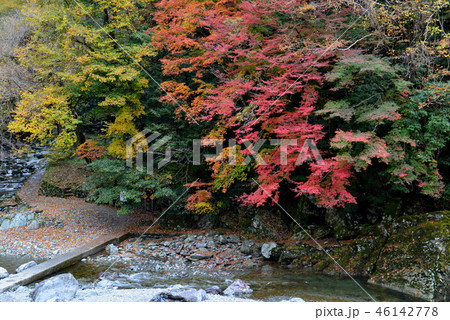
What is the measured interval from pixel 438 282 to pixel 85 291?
6559 millimetres

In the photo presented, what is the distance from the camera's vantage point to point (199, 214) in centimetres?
1110

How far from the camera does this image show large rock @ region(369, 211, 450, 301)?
5.50 meters

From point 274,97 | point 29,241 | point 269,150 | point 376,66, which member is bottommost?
point 29,241

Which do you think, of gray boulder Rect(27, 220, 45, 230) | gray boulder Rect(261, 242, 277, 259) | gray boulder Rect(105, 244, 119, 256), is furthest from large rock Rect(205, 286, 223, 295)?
gray boulder Rect(27, 220, 45, 230)

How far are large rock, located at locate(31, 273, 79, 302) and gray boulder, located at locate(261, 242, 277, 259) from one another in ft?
15.3

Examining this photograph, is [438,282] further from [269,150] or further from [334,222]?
[269,150]

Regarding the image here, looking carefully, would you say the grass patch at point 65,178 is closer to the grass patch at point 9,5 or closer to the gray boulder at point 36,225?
the gray boulder at point 36,225

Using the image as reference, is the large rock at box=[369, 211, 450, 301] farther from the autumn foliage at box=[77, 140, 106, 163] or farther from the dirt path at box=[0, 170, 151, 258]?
the autumn foliage at box=[77, 140, 106, 163]

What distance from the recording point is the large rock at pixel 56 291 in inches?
199

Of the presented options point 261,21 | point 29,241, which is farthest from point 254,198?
point 29,241

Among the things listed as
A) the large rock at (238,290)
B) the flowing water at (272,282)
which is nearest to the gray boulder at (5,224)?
the flowing water at (272,282)

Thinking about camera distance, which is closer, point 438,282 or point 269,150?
point 438,282

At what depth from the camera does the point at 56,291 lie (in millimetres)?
5199

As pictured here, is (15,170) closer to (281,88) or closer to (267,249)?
(267,249)
